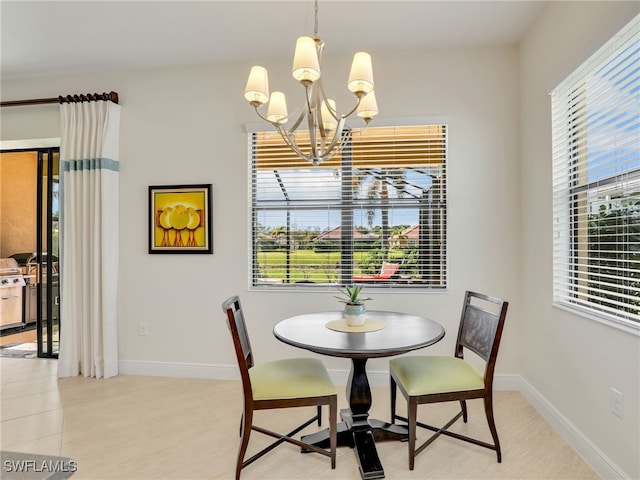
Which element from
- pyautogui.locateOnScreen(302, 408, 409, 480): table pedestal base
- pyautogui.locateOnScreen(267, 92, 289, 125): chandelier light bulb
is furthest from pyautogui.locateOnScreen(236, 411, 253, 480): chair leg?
pyautogui.locateOnScreen(267, 92, 289, 125): chandelier light bulb

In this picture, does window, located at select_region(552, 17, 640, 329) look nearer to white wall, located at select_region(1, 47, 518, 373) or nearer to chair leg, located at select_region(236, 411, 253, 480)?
white wall, located at select_region(1, 47, 518, 373)

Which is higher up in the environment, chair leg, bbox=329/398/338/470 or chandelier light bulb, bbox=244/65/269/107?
chandelier light bulb, bbox=244/65/269/107

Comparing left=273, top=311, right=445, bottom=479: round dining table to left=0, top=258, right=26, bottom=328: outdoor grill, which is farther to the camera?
left=0, top=258, right=26, bottom=328: outdoor grill

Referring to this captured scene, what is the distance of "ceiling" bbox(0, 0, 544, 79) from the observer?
2533 millimetres

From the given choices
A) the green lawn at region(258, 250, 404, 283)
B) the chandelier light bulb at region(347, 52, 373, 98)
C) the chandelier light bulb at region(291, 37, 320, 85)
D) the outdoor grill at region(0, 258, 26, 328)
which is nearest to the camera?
the chandelier light bulb at region(291, 37, 320, 85)

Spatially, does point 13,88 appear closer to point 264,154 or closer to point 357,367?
point 264,154

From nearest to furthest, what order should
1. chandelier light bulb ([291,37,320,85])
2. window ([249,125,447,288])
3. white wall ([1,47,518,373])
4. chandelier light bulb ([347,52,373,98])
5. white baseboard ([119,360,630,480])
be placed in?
1. chandelier light bulb ([291,37,320,85])
2. chandelier light bulb ([347,52,373,98])
3. white baseboard ([119,360,630,480])
4. white wall ([1,47,518,373])
5. window ([249,125,447,288])

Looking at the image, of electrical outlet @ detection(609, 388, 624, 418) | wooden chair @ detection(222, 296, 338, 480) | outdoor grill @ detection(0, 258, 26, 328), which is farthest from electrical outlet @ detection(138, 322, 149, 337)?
electrical outlet @ detection(609, 388, 624, 418)

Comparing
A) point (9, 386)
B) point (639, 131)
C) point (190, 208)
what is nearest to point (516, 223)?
point (639, 131)

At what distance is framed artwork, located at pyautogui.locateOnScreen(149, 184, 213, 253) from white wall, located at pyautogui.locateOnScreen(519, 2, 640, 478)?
2626mm

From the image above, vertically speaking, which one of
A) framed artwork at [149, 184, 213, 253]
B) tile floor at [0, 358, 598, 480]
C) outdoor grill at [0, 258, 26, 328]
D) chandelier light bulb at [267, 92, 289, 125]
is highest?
chandelier light bulb at [267, 92, 289, 125]

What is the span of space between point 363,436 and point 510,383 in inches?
61.2

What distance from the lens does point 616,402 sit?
71.2 inches

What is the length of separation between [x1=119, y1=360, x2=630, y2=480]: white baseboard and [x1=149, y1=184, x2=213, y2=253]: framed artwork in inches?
41.6
